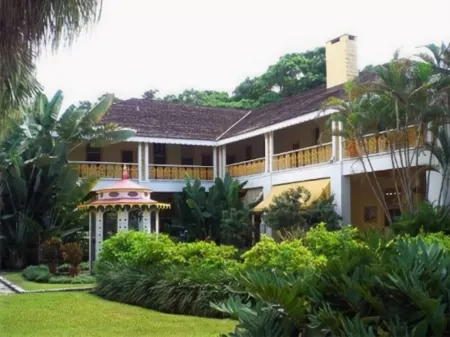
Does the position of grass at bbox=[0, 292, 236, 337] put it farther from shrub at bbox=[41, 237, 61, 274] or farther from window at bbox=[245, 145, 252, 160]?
window at bbox=[245, 145, 252, 160]

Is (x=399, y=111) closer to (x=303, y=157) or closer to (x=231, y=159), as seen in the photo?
(x=303, y=157)

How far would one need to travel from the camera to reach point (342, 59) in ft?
85.7

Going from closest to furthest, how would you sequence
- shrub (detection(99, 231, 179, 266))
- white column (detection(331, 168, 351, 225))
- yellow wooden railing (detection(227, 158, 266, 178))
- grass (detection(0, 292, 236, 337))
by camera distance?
grass (detection(0, 292, 236, 337)) → shrub (detection(99, 231, 179, 266)) → white column (detection(331, 168, 351, 225)) → yellow wooden railing (detection(227, 158, 266, 178))

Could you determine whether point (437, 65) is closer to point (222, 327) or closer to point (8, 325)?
point (222, 327)

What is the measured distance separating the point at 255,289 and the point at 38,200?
19171 millimetres

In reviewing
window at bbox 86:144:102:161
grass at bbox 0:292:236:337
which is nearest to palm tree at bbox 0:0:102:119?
grass at bbox 0:292:236:337

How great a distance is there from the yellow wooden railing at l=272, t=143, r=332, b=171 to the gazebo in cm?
648

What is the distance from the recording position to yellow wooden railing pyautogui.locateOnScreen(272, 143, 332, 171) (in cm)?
2289

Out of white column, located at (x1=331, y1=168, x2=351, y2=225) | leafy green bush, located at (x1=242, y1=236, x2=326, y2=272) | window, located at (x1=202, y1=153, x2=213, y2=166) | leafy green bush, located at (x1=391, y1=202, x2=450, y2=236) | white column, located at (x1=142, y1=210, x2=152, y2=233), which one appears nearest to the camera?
leafy green bush, located at (x1=242, y1=236, x2=326, y2=272)

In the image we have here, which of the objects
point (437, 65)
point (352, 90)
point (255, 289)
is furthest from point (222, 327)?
point (437, 65)

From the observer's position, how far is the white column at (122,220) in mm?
19953

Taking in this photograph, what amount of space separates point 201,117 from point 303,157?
30.1ft

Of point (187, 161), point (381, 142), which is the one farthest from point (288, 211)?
point (187, 161)

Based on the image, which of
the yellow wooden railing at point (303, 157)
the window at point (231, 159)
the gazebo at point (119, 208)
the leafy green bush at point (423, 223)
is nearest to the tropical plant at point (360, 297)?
the leafy green bush at point (423, 223)
